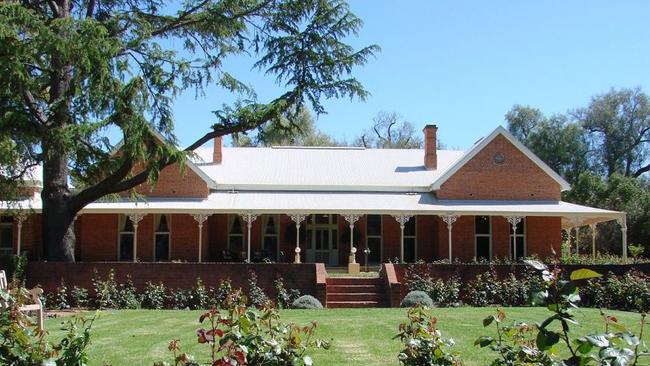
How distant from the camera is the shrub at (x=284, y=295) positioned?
Answer: 65.3 feet

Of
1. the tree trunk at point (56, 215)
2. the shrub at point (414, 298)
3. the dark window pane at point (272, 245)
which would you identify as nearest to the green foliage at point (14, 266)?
the tree trunk at point (56, 215)

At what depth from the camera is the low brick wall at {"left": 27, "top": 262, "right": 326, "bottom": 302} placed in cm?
2030

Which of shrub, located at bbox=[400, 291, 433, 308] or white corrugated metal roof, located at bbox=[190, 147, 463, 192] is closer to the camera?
shrub, located at bbox=[400, 291, 433, 308]

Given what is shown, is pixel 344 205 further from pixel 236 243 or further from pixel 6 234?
pixel 6 234

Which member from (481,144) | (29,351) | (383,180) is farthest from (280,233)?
(29,351)

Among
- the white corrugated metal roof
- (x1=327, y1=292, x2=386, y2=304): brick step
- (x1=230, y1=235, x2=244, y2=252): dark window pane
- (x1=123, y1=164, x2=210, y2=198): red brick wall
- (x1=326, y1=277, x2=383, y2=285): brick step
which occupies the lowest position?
(x1=327, y1=292, x2=386, y2=304): brick step

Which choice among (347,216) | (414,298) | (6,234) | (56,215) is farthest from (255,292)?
(6,234)

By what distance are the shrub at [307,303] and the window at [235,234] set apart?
12.4m

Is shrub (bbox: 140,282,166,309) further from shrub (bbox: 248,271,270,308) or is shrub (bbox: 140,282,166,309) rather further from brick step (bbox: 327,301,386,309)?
brick step (bbox: 327,301,386,309)

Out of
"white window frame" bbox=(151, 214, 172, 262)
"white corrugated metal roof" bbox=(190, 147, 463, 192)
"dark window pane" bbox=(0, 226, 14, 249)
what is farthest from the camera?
"white corrugated metal roof" bbox=(190, 147, 463, 192)

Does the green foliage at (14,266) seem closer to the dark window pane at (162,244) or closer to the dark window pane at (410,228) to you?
the dark window pane at (162,244)

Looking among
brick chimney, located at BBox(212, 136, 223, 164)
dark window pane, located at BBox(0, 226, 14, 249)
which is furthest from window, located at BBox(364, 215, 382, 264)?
dark window pane, located at BBox(0, 226, 14, 249)

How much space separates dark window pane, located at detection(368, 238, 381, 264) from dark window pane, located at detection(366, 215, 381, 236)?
32 centimetres

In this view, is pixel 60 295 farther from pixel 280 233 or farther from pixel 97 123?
pixel 280 233
